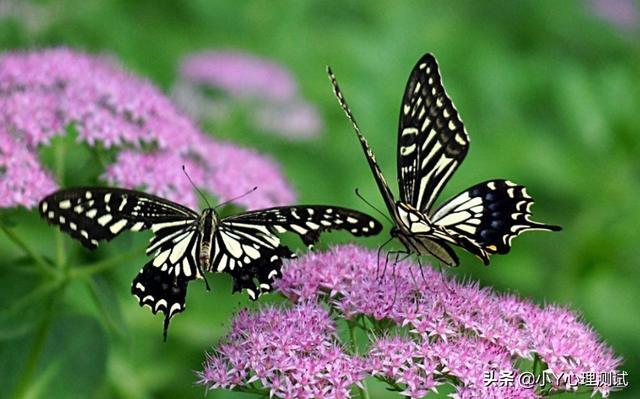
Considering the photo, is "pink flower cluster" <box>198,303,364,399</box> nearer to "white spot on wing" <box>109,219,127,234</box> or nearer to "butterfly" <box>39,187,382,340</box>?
"butterfly" <box>39,187,382,340</box>

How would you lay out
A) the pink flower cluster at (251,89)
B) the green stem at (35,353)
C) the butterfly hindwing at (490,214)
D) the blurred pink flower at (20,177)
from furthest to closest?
1. the pink flower cluster at (251,89)
2. the green stem at (35,353)
3. the blurred pink flower at (20,177)
4. the butterfly hindwing at (490,214)

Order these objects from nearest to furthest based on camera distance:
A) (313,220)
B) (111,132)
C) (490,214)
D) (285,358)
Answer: (285,358), (313,220), (490,214), (111,132)

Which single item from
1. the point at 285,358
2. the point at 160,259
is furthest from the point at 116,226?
the point at 285,358

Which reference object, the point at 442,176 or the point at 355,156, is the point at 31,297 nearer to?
the point at 442,176

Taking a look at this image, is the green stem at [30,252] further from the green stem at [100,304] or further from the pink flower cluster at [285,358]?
the pink flower cluster at [285,358]

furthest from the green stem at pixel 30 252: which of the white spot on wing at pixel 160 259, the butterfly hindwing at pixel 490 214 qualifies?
the butterfly hindwing at pixel 490 214

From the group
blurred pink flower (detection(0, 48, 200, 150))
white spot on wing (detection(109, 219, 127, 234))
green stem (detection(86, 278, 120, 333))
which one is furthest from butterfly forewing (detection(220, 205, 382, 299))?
blurred pink flower (detection(0, 48, 200, 150))

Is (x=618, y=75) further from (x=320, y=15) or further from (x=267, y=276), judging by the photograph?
(x=267, y=276)
